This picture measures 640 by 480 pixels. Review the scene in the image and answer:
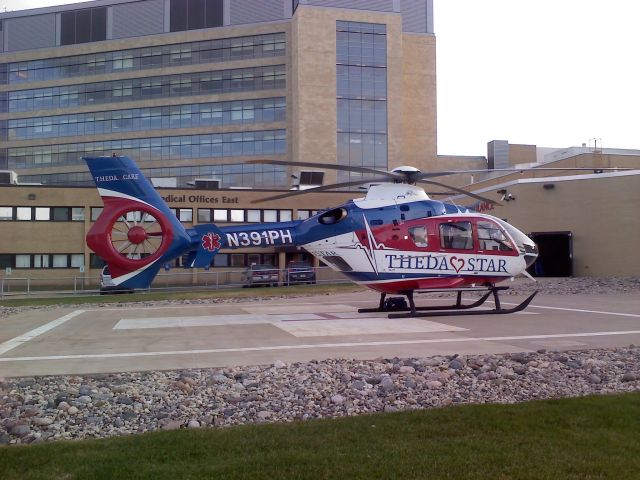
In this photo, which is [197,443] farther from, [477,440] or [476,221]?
[476,221]

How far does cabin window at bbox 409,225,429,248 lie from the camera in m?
16.8

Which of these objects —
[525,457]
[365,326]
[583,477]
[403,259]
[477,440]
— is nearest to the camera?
[583,477]

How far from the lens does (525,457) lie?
4.95 m

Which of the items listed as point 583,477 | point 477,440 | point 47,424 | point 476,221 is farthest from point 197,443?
point 476,221

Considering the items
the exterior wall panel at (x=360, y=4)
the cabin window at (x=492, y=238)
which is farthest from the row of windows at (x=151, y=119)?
the cabin window at (x=492, y=238)

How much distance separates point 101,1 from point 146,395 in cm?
7825

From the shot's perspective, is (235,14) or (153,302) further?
(235,14)

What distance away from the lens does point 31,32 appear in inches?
2992

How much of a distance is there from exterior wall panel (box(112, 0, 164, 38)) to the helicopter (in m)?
61.1

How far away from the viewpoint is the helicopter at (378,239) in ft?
55.1

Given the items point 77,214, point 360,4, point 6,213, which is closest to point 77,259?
point 77,214

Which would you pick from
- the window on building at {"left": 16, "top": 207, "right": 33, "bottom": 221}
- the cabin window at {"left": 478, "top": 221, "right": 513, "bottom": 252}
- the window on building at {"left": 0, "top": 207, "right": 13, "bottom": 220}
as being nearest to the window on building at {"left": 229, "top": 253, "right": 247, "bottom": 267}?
the window on building at {"left": 16, "top": 207, "right": 33, "bottom": 221}

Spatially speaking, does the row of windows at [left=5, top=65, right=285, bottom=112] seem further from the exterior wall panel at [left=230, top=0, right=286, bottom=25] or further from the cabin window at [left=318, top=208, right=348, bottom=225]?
the cabin window at [left=318, top=208, right=348, bottom=225]

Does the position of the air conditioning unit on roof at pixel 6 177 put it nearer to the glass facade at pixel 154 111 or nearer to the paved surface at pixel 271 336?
the glass facade at pixel 154 111
